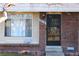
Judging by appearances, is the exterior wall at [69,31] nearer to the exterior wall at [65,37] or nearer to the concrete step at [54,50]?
the exterior wall at [65,37]

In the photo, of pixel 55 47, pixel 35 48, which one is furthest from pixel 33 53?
pixel 55 47

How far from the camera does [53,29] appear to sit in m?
10.9

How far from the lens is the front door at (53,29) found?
35.2ft

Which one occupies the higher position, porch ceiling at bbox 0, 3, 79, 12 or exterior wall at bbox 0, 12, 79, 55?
porch ceiling at bbox 0, 3, 79, 12

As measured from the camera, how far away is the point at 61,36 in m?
10.6

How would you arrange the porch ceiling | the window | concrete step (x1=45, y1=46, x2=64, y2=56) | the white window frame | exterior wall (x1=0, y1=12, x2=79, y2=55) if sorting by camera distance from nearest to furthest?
the porch ceiling, concrete step (x1=45, y1=46, x2=64, y2=56), exterior wall (x1=0, y1=12, x2=79, y2=55), the white window frame, the window

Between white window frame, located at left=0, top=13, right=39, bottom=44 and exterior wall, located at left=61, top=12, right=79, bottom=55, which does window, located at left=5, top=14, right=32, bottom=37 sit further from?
exterior wall, located at left=61, top=12, right=79, bottom=55

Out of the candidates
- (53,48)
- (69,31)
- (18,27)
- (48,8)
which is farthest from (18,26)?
(69,31)

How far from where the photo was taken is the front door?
422 inches

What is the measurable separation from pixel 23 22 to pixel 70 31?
91.6 inches

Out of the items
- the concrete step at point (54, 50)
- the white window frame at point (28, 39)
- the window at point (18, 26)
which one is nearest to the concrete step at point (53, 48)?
the concrete step at point (54, 50)

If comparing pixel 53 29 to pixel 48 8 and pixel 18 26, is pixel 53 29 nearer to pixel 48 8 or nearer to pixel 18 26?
pixel 48 8

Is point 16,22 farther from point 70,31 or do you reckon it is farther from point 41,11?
point 70,31

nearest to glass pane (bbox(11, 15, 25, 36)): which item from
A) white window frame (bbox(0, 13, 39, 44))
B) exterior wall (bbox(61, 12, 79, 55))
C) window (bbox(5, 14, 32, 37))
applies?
window (bbox(5, 14, 32, 37))
